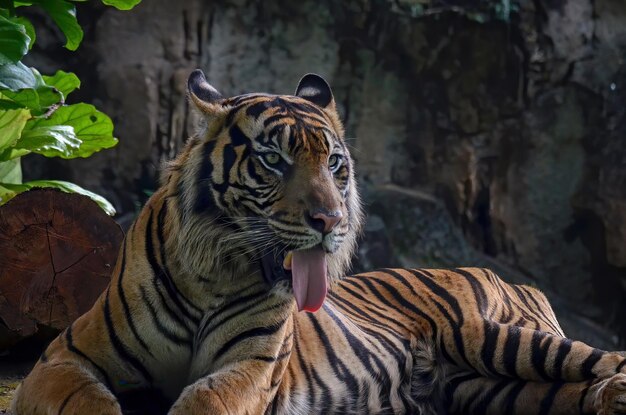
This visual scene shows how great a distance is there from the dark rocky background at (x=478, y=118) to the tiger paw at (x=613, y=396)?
5273 mm

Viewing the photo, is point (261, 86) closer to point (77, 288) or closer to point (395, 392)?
point (77, 288)

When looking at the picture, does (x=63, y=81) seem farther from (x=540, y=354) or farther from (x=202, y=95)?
(x=540, y=354)

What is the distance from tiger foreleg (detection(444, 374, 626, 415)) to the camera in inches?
141

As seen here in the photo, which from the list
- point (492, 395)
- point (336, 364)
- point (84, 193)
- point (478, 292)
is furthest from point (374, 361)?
point (84, 193)

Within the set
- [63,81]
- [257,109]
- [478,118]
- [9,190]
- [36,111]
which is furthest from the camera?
A: [478,118]

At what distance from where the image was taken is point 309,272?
321cm

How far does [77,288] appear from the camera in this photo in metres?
5.08

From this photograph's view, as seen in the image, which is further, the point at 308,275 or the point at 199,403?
the point at 308,275

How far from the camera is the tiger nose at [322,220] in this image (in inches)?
123

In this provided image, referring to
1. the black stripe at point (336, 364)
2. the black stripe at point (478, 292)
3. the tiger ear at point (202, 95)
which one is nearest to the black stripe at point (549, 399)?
the black stripe at point (478, 292)

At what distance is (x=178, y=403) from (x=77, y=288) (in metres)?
2.18

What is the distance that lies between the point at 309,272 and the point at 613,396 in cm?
127

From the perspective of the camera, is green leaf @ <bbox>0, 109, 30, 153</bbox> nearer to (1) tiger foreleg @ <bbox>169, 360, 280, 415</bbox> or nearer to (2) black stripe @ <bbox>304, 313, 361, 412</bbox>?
(2) black stripe @ <bbox>304, 313, 361, 412</bbox>

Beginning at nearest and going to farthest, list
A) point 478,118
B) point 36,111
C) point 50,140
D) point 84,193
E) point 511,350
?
point 511,350 < point 36,111 < point 50,140 < point 84,193 < point 478,118
